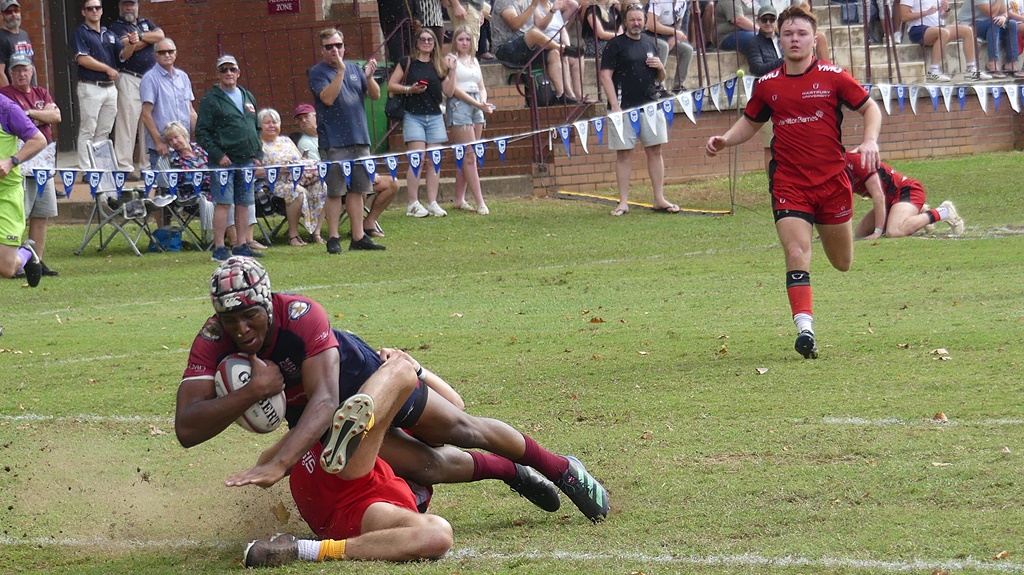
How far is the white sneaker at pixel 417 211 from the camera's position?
1853 centimetres

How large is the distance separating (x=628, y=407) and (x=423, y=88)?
10.8m

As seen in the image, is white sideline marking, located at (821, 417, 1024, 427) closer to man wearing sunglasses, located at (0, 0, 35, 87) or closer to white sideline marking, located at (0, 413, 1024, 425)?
white sideline marking, located at (0, 413, 1024, 425)

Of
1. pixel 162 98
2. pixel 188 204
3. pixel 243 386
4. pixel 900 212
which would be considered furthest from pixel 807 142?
pixel 162 98

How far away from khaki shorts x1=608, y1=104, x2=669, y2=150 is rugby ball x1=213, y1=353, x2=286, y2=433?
13.3 m

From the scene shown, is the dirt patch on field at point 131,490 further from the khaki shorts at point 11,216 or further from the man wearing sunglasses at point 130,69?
the man wearing sunglasses at point 130,69

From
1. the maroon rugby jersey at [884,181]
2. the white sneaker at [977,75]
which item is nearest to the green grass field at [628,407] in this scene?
the maroon rugby jersey at [884,181]

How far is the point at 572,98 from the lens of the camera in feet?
68.0

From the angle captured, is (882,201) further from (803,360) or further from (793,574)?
(793,574)

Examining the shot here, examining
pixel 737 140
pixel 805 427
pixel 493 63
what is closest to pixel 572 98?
pixel 493 63

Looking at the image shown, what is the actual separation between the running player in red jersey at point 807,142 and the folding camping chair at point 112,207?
9.41 m

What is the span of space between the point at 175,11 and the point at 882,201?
13092mm

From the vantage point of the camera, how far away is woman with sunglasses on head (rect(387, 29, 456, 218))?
18.0 meters

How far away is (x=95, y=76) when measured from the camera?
59.4 ft

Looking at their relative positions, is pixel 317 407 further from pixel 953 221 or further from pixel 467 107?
pixel 467 107
